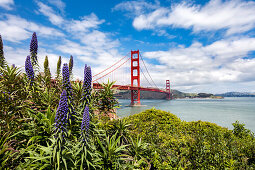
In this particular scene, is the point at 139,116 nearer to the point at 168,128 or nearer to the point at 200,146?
the point at 168,128

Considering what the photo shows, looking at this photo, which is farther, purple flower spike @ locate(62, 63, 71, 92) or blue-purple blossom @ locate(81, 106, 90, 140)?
purple flower spike @ locate(62, 63, 71, 92)

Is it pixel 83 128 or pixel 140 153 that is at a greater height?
pixel 83 128

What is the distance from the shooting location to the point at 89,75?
8.86ft

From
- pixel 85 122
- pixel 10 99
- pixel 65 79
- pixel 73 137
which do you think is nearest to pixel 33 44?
pixel 10 99

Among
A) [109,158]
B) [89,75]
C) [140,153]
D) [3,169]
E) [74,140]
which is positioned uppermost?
[89,75]

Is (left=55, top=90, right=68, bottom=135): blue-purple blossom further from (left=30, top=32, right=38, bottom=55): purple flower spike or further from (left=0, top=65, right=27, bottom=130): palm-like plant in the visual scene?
(left=30, top=32, right=38, bottom=55): purple flower spike

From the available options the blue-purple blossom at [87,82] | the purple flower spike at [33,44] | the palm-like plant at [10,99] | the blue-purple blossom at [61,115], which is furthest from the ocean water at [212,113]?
the purple flower spike at [33,44]

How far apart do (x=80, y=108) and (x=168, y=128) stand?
386 centimetres

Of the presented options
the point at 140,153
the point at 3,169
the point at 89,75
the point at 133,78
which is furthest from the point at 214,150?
the point at 133,78

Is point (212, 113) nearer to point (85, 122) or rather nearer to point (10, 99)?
point (85, 122)

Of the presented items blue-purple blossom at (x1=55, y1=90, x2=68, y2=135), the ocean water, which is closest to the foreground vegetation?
blue-purple blossom at (x1=55, y1=90, x2=68, y2=135)

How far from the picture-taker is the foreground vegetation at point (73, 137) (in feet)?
6.79

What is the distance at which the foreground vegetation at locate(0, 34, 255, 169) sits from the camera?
2.07 meters

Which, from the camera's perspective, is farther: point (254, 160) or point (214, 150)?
point (254, 160)
